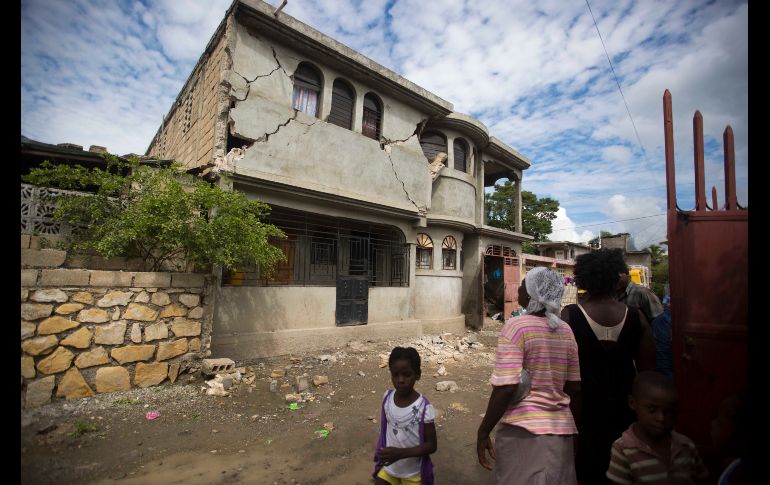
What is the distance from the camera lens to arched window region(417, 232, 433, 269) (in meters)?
10.2

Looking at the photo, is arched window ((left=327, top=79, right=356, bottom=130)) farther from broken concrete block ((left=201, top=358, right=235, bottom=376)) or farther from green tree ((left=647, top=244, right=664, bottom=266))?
green tree ((left=647, top=244, right=664, bottom=266))

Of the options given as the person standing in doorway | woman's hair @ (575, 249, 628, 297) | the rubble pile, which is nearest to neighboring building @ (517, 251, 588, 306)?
the rubble pile

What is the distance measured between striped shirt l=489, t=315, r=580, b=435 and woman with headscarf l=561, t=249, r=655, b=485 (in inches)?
16.5

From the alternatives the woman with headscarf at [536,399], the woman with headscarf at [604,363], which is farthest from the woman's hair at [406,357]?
the woman with headscarf at [604,363]

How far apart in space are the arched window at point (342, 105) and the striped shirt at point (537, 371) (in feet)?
24.4

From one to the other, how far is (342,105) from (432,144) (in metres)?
3.51

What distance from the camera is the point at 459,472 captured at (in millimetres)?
3238

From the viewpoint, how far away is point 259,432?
12.7 ft

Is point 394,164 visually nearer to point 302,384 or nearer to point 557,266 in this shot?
point 302,384

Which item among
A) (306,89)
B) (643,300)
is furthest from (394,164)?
(643,300)

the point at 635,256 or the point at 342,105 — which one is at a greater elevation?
the point at 342,105

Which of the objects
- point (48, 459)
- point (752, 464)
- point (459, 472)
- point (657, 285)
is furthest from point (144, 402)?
point (657, 285)

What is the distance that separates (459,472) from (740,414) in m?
2.60
